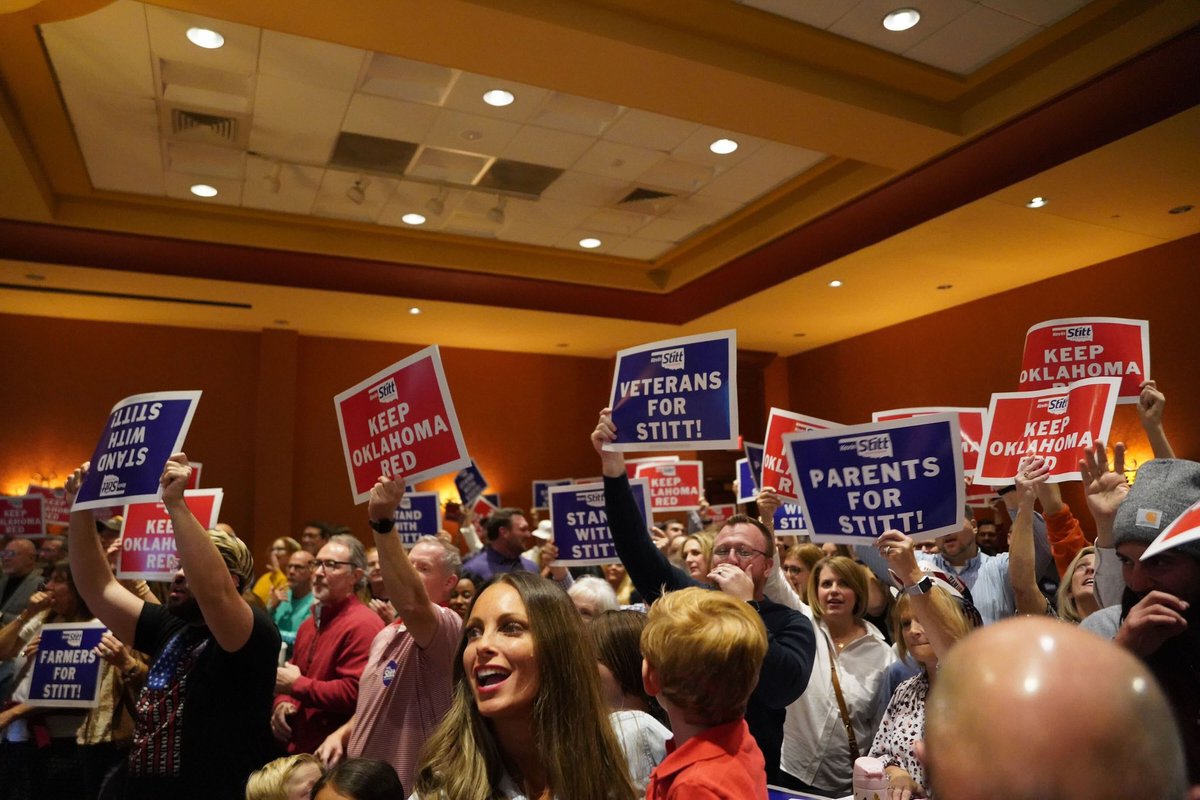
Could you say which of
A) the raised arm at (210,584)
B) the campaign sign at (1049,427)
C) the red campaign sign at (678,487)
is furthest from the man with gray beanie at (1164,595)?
the red campaign sign at (678,487)

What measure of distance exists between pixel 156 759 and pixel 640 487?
303 cm

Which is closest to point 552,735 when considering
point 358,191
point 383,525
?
point 383,525

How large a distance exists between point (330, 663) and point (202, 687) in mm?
971

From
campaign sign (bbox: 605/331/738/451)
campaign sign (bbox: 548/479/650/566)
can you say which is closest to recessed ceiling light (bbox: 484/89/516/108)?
campaign sign (bbox: 548/479/650/566)

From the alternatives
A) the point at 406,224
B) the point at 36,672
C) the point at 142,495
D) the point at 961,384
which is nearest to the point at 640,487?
the point at 142,495

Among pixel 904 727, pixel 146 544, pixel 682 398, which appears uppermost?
pixel 682 398

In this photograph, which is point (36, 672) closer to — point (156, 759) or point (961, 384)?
point (156, 759)

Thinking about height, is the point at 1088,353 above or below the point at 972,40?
below

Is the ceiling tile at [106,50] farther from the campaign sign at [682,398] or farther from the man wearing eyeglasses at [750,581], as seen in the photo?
the man wearing eyeglasses at [750,581]

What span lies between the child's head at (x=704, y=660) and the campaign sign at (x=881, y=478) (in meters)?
1.26

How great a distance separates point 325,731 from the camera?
3.63 m

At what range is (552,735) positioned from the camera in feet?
6.00

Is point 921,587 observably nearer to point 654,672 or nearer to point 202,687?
point 654,672

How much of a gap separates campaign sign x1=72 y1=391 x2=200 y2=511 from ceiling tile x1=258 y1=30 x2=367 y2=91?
3.77m
